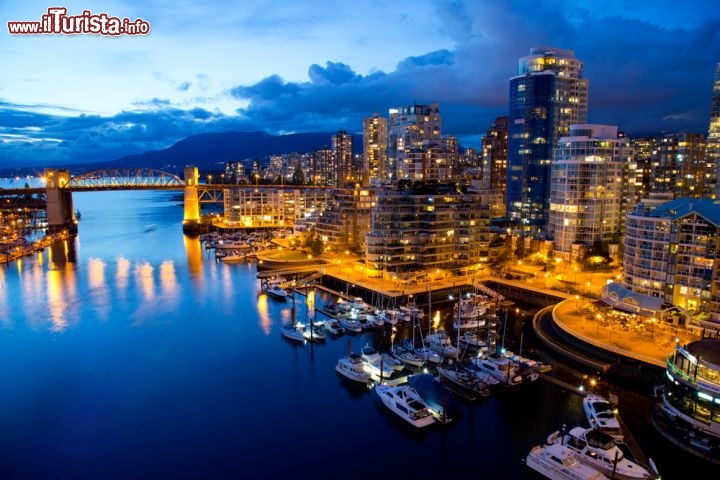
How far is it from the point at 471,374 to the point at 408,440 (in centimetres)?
477

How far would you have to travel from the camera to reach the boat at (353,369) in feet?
71.4

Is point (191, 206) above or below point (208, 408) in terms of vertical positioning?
above

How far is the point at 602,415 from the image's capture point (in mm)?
17422

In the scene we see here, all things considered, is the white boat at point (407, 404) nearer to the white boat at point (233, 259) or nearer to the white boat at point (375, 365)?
the white boat at point (375, 365)

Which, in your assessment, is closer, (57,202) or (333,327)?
(333,327)

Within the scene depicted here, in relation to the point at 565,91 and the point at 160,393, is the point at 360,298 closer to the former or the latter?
the point at 160,393

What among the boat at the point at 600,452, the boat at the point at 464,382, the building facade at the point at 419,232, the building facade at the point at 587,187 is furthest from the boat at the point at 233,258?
the boat at the point at 600,452

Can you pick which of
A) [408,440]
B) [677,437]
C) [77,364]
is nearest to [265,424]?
[408,440]

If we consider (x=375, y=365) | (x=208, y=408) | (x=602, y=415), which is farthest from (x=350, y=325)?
(x=602, y=415)

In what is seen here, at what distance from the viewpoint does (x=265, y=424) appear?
61.8 feet

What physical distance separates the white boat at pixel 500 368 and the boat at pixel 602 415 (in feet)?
9.31

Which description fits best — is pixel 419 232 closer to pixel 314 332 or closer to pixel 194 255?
pixel 314 332

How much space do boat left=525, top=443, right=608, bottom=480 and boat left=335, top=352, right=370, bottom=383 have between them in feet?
24.9

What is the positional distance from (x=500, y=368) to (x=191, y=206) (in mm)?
61981
